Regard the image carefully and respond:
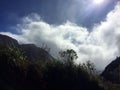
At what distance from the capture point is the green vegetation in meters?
22.0

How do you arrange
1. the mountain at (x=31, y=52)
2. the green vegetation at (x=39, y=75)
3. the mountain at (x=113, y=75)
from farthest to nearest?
the mountain at (x=113, y=75) → the mountain at (x=31, y=52) → the green vegetation at (x=39, y=75)

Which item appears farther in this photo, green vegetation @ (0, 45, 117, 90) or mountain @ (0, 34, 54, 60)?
mountain @ (0, 34, 54, 60)

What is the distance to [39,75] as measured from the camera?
24094 millimetres

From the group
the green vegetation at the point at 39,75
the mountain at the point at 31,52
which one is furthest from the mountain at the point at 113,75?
the green vegetation at the point at 39,75

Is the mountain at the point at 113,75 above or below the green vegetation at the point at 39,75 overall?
above

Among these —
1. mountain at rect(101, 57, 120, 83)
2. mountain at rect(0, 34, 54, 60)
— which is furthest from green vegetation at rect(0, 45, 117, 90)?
mountain at rect(101, 57, 120, 83)

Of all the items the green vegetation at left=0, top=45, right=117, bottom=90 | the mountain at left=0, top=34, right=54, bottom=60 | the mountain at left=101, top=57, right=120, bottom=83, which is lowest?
the green vegetation at left=0, top=45, right=117, bottom=90

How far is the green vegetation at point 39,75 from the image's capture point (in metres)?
22.0

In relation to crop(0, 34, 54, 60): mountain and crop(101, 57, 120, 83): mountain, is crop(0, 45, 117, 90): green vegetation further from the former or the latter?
crop(101, 57, 120, 83): mountain

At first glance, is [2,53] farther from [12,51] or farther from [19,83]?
[19,83]

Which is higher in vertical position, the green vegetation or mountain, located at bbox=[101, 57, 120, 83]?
mountain, located at bbox=[101, 57, 120, 83]

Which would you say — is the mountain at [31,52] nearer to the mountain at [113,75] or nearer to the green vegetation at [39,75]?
the green vegetation at [39,75]

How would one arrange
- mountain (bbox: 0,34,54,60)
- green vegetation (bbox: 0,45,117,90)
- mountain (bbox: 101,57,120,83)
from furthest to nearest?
mountain (bbox: 101,57,120,83)
mountain (bbox: 0,34,54,60)
green vegetation (bbox: 0,45,117,90)

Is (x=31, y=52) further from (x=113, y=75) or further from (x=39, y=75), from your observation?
(x=113, y=75)
